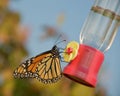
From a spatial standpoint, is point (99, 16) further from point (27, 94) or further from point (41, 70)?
point (27, 94)

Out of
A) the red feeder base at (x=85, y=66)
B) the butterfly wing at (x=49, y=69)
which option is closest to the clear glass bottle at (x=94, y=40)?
the red feeder base at (x=85, y=66)

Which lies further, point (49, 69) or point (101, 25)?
point (101, 25)

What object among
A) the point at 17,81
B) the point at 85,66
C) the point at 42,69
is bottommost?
the point at 17,81

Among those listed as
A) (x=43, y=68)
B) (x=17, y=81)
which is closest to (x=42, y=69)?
(x=43, y=68)

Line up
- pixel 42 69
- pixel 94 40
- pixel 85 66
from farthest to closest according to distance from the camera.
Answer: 1. pixel 94 40
2. pixel 42 69
3. pixel 85 66

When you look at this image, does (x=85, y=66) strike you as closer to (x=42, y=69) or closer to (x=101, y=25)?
(x=42, y=69)

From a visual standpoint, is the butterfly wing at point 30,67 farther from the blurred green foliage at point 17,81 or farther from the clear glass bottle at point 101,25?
the blurred green foliage at point 17,81

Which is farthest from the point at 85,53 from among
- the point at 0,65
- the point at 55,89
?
the point at 0,65

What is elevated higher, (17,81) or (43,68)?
(43,68)
